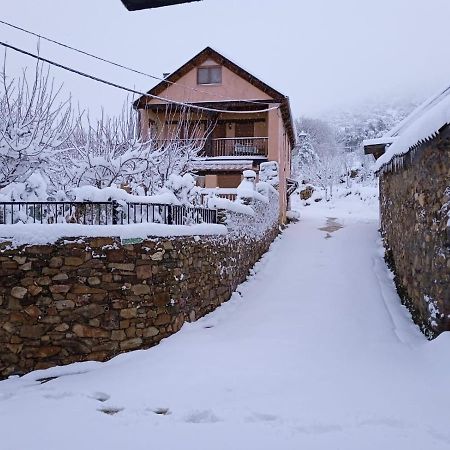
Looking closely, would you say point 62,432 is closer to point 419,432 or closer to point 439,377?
point 419,432

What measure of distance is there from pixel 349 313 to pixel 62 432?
517 cm

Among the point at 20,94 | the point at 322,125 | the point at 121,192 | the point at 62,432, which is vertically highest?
the point at 322,125

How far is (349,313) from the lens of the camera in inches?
298

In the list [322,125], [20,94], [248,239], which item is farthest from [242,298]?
[322,125]

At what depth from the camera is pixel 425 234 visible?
20.5ft

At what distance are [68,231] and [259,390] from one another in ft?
9.91

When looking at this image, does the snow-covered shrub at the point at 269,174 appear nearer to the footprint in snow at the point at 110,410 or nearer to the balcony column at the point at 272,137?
the balcony column at the point at 272,137

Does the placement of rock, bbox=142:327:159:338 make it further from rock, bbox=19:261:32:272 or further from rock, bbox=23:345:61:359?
rock, bbox=19:261:32:272

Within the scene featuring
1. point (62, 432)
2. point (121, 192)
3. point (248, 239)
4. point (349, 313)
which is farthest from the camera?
point (248, 239)

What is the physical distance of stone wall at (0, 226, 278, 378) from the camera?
534 cm

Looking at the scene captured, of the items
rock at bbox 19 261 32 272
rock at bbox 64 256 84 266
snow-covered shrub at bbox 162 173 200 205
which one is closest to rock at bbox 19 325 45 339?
rock at bbox 19 261 32 272

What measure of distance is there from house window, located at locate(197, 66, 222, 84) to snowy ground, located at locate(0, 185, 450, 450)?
13.2m

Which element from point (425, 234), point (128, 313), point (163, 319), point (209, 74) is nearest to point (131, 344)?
point (128, 313)

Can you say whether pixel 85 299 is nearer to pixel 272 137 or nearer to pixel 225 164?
pixel 225 164
